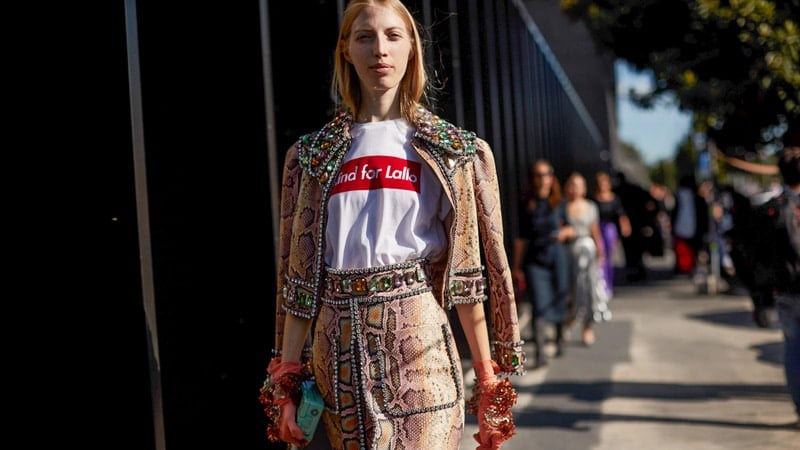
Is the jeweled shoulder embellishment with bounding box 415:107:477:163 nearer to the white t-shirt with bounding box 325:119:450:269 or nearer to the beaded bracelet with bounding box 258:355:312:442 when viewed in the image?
the white t-shirt with bounding box 325:119:450:269

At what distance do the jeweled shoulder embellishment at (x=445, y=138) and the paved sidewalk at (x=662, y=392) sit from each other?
13.2 feet

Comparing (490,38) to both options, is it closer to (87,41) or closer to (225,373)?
(225,373)

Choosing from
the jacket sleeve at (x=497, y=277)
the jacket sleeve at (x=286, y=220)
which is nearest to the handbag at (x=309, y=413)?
the jacket sleeve at (x=286, y=220)

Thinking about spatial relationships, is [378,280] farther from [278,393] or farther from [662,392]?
[662,392]

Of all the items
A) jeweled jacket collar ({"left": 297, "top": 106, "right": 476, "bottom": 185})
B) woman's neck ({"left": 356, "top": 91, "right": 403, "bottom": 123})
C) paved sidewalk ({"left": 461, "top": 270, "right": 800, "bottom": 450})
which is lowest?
paved sidewalk ({"left": 461, "top": 270, "right": 800, "bottom": 450})

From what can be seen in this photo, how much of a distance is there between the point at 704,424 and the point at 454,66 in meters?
3.13

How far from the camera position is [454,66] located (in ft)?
27.5

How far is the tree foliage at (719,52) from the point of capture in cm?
877

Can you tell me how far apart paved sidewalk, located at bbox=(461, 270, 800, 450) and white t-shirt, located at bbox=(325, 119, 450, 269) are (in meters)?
4.04

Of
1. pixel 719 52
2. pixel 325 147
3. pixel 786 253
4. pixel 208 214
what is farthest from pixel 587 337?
pixel 325 147

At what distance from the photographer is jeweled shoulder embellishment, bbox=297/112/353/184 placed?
Result: 2889mm

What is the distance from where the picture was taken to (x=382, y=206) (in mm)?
2830

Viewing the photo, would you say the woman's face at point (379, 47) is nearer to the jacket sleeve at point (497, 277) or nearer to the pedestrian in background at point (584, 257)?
the jacket sleeve at point (497, 277)

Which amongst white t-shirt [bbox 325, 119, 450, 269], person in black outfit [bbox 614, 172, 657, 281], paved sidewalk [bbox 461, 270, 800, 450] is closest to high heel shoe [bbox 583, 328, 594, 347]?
paved sidewalk [bbox 461, 270, 800, 450]
